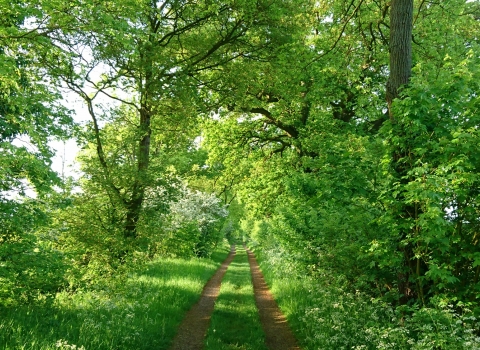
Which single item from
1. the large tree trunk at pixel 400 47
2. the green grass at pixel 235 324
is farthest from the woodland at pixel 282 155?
the green grass at pixel 235 324

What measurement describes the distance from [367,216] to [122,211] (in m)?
7.66

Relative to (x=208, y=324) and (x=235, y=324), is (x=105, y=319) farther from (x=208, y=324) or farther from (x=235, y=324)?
(x=235, y=324)

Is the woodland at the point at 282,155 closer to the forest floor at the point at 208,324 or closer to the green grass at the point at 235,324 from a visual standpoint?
the forest floor at the point at 208,324

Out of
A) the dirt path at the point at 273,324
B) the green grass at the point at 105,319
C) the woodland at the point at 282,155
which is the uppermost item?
the woodland at the point at 282,155

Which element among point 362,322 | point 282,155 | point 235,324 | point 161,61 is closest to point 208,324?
point 235,324

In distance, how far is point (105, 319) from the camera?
7598 mm

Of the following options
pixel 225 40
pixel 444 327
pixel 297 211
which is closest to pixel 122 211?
pixel 297 211

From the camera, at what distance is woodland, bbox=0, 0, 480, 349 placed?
5766 millimetres

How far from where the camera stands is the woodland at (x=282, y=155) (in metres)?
5.77

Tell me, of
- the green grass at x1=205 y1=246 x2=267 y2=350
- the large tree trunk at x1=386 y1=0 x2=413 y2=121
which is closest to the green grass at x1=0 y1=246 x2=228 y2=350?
the green grass at x1=205 y1=246 x2=267 y2=350

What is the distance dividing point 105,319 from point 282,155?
47.2 feet

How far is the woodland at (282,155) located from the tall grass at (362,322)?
5 cm

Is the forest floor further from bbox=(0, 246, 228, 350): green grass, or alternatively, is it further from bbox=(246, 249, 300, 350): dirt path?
bbox=(0, 246, 228, 350): green grass

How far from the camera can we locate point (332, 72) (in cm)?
1413
